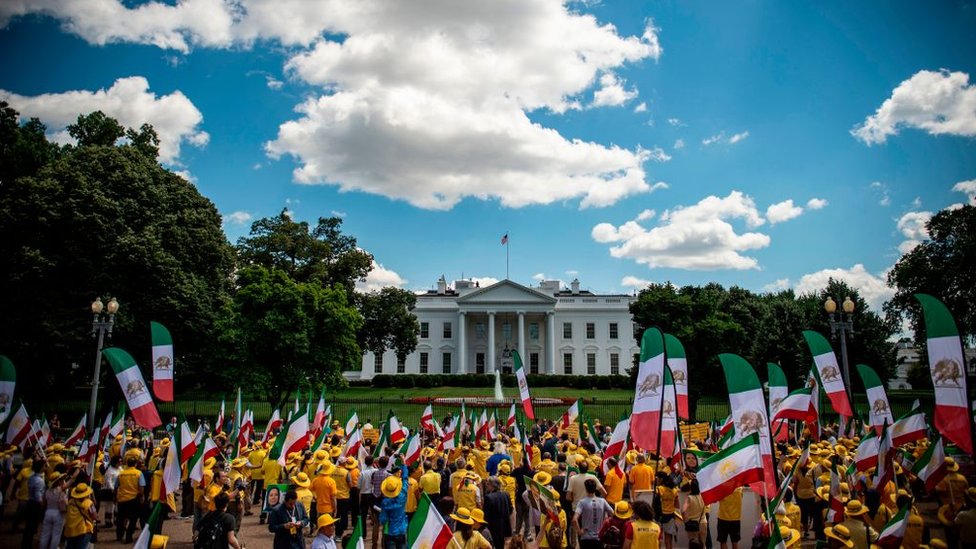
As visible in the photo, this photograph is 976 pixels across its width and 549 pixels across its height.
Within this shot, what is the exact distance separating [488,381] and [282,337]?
33860mm

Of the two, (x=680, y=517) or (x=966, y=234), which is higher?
(x=966, y=234)

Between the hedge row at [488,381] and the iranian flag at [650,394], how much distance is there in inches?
2011

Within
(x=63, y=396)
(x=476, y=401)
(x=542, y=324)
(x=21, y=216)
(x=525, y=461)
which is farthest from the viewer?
(x=542, y=324)

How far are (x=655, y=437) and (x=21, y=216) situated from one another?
2739 centimetres

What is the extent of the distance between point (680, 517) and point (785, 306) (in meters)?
40.5

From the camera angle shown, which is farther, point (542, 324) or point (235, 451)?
point (542, 324)

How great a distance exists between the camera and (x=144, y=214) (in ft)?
89.5

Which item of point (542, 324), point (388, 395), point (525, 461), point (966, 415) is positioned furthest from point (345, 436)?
point (542, 324)

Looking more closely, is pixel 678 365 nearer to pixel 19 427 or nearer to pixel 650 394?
pixel 650 394

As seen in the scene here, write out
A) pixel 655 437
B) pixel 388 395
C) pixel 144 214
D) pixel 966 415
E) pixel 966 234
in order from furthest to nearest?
pixel 388 395 < pixel 966 234 < pixel 144 214 < pixel 655 437 < pixel 966 415

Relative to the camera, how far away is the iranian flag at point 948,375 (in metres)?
6.36

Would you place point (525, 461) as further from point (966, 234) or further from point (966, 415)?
point (966, 234)

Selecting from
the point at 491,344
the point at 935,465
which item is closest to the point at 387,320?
the point at 491,344

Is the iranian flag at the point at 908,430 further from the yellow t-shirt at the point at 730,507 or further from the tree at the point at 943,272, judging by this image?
the tree at the point at 943,272
